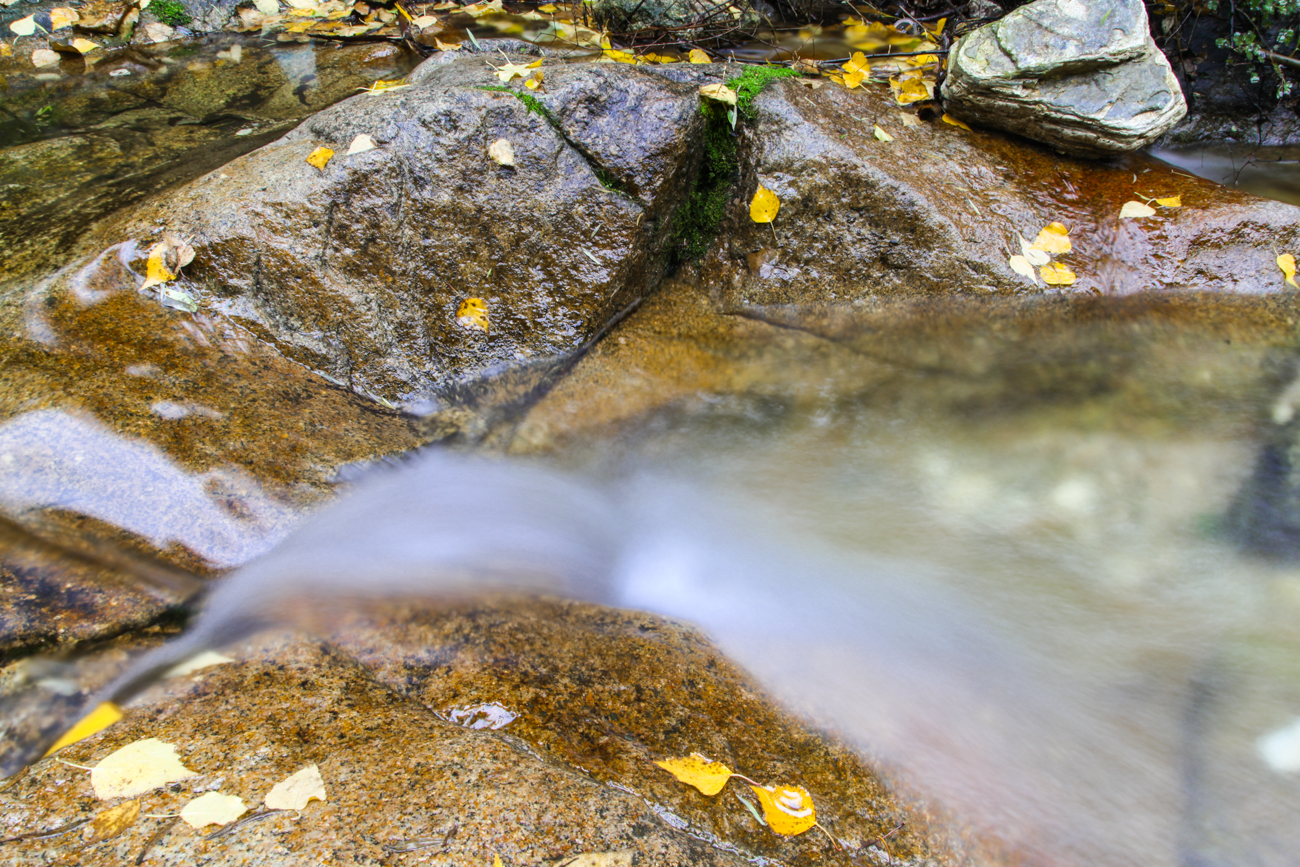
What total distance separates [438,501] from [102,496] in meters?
1.13

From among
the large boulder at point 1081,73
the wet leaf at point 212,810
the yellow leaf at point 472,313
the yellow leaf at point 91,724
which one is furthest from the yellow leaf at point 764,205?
the yellow leaf at point 91,724

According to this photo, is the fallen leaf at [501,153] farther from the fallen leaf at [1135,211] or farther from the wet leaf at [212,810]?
the fallen leaf at [1135,211]

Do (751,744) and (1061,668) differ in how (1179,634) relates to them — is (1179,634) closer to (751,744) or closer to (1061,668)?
(1061,668)

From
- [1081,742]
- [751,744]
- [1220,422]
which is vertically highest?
[1220,422]

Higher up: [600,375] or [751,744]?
[600,375]

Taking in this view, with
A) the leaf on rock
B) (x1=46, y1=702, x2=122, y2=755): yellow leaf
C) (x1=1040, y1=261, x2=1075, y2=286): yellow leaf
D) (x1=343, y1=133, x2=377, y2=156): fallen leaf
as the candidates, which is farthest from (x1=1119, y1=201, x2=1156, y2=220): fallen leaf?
(x1=46, y1=702, x2=122, y2=755): yellow leaf

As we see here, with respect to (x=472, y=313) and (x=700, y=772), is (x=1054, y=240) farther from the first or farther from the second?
(x=700, y=772)

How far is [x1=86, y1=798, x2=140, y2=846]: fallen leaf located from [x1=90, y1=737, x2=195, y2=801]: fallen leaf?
1.4 inches

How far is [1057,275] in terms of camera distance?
10.5 ft

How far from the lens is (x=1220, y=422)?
3.06m

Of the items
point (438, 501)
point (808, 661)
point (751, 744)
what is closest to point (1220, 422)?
point (808, 661)

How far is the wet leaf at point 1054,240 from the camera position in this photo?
128 inches

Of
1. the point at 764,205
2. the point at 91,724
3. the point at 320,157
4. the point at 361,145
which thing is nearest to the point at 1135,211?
the point at 764,205

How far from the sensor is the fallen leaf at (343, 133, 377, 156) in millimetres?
2924
